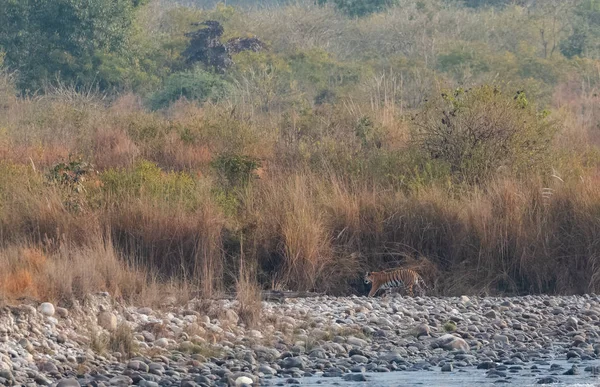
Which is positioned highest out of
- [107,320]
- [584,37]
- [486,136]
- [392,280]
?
[486,136]

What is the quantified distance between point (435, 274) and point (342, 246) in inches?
39.9

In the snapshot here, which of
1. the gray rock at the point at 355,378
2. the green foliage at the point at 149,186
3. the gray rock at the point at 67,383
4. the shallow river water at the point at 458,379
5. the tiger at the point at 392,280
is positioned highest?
the gray rock at the point at 67,383

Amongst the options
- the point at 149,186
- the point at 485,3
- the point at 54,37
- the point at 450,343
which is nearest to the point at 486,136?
the point at 149,186

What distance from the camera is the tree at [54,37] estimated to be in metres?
27.5

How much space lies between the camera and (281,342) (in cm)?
841

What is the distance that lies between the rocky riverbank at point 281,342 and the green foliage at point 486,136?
3151 millimetres

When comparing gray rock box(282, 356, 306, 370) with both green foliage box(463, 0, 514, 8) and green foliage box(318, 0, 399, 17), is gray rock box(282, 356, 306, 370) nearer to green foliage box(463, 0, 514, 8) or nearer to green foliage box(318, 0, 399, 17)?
green foliage box(318, 0, 399, 17)

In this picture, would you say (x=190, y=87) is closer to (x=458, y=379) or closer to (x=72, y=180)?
(x=72, y=180)

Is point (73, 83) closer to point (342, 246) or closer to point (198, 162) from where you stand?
point (198, 162)

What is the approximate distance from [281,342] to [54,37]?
2116 cm

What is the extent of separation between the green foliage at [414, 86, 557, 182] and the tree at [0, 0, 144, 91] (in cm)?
1601

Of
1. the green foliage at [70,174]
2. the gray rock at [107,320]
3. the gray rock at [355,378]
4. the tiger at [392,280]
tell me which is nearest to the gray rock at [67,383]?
the gray rock at [107,320]

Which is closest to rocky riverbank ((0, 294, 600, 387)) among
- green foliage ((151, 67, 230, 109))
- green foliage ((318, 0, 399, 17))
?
green foliage ((151, 67, 230, 109))

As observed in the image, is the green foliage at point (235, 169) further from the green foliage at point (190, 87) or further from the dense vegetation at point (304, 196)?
the green foliage at point (190, 87)
